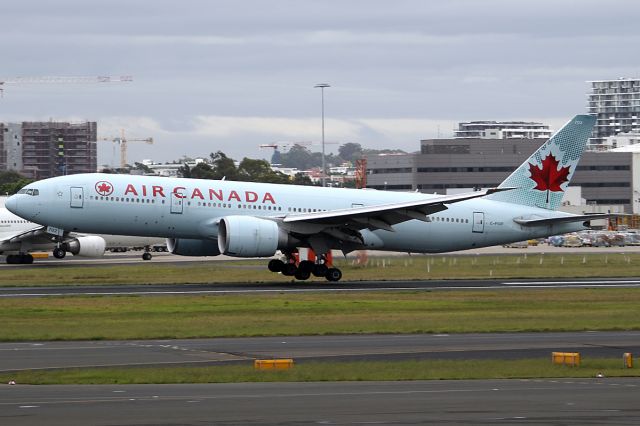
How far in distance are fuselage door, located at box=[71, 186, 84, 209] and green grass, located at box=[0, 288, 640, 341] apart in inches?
282

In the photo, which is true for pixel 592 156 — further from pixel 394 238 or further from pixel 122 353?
pixel 122 353

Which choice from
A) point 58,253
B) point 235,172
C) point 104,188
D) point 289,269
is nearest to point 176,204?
point 104,188

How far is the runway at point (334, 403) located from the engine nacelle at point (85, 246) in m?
56.6

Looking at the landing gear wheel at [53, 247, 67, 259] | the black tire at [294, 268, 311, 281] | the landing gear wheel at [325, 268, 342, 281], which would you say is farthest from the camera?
the landing gear wheel at [53, 247, 67, 259]

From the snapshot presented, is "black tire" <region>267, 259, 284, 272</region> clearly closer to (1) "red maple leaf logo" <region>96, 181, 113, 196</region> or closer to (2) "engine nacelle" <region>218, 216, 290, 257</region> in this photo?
(2) "engine nacelle" <region>218, 216, 290, 257</region>

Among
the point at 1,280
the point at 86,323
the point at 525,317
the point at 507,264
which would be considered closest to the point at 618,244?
the point at 507,264

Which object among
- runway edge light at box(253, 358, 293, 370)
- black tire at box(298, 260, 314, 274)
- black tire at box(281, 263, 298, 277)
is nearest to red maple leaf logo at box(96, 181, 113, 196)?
black tire at box(281, 263, 298, 277)

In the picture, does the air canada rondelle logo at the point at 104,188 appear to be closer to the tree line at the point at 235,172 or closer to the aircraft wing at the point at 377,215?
the aircraft wing at the point at 377,215

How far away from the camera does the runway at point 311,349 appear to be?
998 inches

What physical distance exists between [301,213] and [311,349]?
2445cm

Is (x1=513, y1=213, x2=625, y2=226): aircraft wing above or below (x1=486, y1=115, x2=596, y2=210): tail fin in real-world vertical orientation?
below

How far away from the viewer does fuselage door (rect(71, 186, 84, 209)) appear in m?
48.4

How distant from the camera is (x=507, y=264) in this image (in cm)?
6900

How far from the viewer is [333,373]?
75.6 feet
